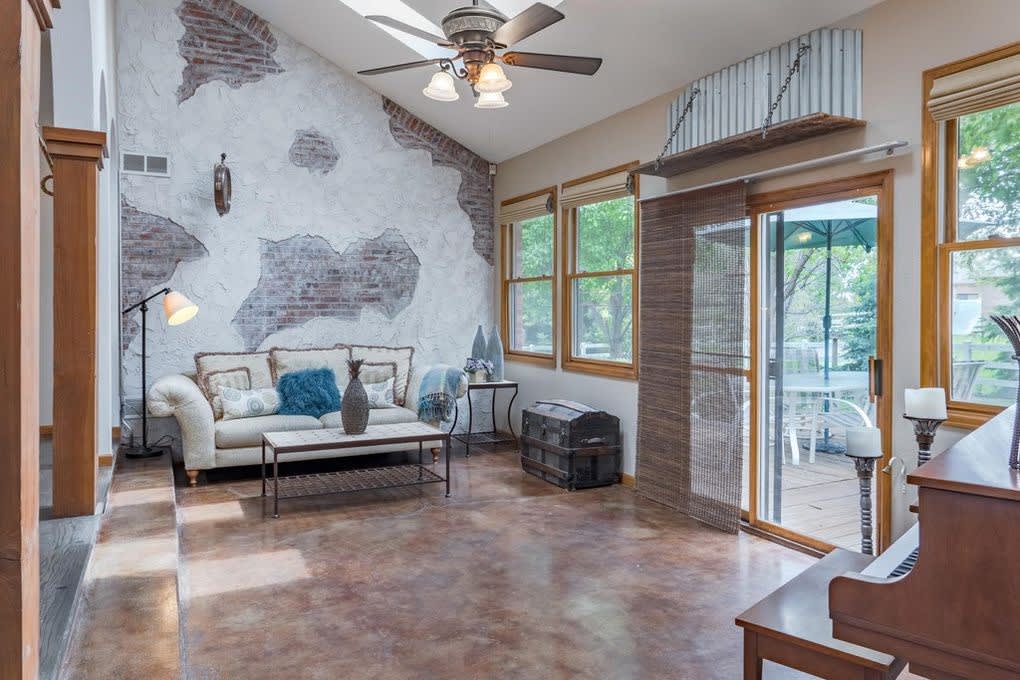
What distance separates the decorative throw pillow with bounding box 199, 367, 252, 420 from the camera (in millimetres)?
5422

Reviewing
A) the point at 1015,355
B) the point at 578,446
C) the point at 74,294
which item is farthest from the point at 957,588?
the point at 578,446

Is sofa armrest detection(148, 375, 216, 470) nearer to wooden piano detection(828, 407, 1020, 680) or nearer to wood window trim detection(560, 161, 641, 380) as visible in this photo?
wood window trim detection(560, 161, 641, 380)

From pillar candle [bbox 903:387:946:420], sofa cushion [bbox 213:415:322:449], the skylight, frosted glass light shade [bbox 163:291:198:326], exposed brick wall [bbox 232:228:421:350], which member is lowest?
sofa cushion [bbox 213:415:322:449]

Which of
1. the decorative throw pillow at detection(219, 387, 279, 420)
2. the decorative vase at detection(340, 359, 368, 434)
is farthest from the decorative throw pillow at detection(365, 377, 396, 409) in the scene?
the decorative vase at detection(340, 359, 368, 434)

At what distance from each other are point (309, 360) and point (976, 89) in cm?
490

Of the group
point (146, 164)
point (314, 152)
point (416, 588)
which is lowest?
point (416, 588)

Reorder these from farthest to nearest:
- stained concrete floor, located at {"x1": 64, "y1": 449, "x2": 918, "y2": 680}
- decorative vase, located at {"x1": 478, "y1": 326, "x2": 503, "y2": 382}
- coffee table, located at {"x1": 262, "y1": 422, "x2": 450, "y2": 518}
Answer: decorative vase, located at {"x1": 478, "y1": 326, "x2": 503, "y2": 382}, coffee table, located at {"x1": 262, "y1": 422, "x2": 450, "y2": 518}, stained concrete floor, located at {"x1": 64, "y1": 449, "x2": 918, "y2": 680}

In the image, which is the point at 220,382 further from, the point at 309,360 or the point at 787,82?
the point at 787,82

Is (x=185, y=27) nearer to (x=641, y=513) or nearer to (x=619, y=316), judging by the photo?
(x=619, y=316)

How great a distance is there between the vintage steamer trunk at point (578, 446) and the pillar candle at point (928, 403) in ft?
7.82

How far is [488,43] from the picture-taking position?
10.5 feet

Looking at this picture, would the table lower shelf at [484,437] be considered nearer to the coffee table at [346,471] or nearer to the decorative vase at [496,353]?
the decorative vase at [496,353]

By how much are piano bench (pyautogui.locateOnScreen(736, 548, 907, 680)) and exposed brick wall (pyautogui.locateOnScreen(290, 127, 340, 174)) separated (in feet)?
17.4

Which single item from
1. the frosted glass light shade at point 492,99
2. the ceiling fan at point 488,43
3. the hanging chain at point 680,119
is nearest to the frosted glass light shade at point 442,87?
the ceiling fan at point 488,43
